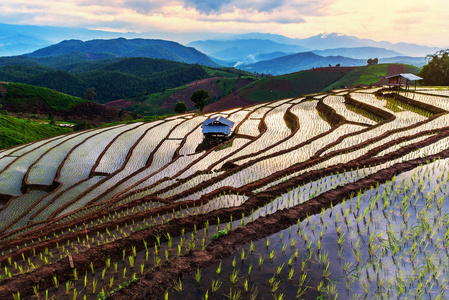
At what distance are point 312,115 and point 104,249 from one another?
26244mm

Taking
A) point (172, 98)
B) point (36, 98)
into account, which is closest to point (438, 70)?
point (172, 98)

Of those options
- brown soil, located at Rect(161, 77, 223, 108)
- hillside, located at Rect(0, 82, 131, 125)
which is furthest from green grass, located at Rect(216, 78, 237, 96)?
hillside, located at Rect(0, 82, 131, 125)

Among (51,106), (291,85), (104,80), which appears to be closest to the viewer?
(51,106)

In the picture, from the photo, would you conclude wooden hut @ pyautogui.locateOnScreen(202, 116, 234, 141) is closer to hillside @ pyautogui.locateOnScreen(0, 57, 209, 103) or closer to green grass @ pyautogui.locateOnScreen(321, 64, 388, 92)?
green grass @ pyautogui.locateOnScreen(321, 64, 388, 92)

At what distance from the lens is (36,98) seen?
251 ft

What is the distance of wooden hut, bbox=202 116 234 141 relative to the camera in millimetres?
24562

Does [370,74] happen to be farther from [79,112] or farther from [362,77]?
[79,112]

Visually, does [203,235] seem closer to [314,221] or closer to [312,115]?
[314,221]

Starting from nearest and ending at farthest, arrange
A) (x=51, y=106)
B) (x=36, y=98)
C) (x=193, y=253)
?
(x=193, y=253), (x=51, y=106), (x=36, y=98)

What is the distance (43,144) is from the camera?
92.0 ft

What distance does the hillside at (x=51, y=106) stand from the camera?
73.2m

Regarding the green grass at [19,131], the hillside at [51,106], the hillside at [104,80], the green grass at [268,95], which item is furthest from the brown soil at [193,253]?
the hillside at [104,80]

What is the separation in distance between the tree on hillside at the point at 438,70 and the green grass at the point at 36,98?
267ft

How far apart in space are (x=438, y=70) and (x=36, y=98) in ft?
300
